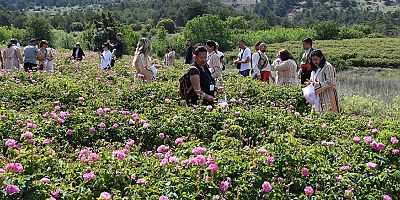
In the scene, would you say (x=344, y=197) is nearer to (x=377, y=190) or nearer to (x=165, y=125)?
(x=377, y=190)

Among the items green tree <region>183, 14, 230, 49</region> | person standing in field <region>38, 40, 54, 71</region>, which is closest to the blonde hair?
person standing in field <region>38, 40, 54, 71</region>

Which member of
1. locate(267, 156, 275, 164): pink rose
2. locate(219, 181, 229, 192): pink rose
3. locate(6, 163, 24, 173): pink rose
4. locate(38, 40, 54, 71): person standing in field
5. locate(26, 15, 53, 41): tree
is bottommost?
locate(26, 15, 53, 41): tree

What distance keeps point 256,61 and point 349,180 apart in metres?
7.31

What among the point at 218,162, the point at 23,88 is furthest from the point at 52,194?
the point at 23,88

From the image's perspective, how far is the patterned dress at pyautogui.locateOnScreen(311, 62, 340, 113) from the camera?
7.04m

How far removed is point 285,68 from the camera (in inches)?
361

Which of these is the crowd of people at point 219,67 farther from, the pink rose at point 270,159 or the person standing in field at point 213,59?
the pink rose at point 270,159

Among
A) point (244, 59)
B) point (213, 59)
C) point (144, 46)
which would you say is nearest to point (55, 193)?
A: point (144, 46)

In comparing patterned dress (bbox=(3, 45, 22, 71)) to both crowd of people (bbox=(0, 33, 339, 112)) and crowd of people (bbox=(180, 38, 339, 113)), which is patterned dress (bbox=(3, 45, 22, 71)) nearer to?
crowd of people (bbox=(0, 33, 339, 112))

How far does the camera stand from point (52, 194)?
301cm

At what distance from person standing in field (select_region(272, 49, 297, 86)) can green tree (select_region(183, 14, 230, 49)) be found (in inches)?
2111

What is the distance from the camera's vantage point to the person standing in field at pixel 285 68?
9078 mm

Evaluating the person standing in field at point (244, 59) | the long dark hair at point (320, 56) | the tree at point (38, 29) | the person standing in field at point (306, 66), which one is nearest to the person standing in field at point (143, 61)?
the person standing in field at point (306, 66)

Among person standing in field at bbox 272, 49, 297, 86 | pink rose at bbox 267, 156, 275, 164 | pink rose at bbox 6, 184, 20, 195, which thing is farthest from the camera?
person standing in field at bbox 272, 49, 297, 86
